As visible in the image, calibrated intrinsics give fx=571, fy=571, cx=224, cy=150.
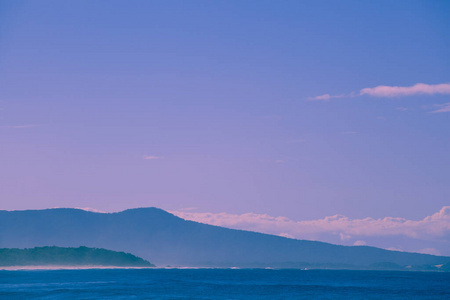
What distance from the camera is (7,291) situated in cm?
10744

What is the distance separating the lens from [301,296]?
12000cm

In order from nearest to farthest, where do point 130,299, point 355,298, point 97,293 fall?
point 130,299
point 97,293
point 355,298

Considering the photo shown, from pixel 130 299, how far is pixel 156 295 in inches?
406

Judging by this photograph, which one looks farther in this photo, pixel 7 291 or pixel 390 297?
pixel 390 297

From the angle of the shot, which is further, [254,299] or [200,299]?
[254,299]

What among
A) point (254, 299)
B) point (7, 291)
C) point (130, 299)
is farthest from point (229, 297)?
point (7, 291)

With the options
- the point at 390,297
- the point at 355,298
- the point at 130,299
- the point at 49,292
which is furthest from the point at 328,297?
the point at 49,292

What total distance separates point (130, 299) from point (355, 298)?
158 ft

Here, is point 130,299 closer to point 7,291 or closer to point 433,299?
point 7,291

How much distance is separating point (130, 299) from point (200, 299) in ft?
41.2

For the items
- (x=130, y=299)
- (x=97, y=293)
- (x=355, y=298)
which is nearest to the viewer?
(x=130, y=299)

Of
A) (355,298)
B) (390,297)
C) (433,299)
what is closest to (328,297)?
(355,298)

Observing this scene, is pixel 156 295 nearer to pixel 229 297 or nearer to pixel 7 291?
pixel 229 297

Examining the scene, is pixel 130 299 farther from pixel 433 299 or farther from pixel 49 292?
pixel 433 299
